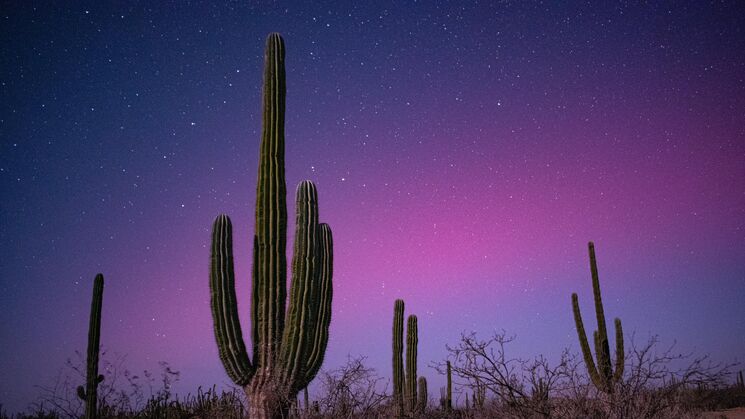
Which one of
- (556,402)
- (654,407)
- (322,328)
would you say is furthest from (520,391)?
(322,328)

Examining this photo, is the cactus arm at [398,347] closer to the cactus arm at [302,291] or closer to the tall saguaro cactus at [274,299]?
the tall saguaro cactus at [274,299]

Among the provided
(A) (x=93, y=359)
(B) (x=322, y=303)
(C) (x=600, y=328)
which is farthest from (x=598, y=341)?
(A) (x=93, y=359)

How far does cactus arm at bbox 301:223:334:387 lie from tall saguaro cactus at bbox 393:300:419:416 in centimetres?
558

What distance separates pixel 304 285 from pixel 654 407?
5.57 meters

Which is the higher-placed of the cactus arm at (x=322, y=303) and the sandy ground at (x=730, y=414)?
the cactus arm at (x=322, y=303)

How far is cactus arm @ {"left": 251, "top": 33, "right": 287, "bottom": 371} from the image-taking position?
8.17m

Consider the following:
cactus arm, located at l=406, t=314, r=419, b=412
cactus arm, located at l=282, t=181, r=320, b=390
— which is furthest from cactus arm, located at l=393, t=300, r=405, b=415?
cactus arm, located at l=282, t=181, r=320, b=390

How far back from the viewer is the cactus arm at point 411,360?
46.3 feet

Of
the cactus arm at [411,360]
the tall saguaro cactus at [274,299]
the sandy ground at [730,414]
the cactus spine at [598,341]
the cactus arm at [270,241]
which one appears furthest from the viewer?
the sandy ground at [730,414]

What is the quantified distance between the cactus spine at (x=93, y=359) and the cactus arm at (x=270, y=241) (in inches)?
143

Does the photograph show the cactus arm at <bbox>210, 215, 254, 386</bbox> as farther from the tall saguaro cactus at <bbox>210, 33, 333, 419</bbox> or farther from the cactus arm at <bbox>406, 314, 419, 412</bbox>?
the cactus arm at <bbox>406, 314, 419, 412</bbox>

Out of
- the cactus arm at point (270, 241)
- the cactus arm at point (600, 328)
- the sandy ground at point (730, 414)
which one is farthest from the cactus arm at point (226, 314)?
the sandy ground at point (730, 414)

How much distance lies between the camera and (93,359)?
9.73 m

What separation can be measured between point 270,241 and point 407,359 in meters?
7.54
